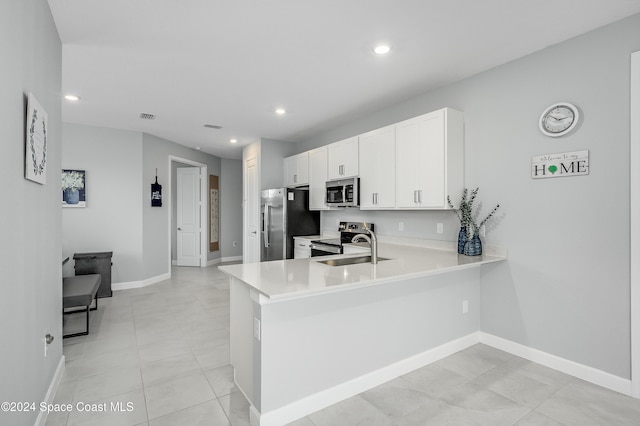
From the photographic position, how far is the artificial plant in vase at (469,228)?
2.93 metres

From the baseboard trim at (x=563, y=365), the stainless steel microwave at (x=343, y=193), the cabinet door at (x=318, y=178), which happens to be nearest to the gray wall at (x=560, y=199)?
the baseboard trim at (x=563, y=365)

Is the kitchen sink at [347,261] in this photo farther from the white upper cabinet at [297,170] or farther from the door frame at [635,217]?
the white upper cabinet at [297,170]

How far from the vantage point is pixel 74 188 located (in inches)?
192

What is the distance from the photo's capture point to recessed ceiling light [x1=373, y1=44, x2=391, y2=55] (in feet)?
8.41

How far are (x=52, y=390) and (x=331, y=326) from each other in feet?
6.54

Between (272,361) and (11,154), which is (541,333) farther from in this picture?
(11,154)

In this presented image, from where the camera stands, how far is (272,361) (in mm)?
1885

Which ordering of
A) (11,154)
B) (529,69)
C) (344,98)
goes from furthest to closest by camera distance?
(344,98) → (529,69) → (11,154)

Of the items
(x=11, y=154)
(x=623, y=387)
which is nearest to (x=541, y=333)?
(x=623, y=387)

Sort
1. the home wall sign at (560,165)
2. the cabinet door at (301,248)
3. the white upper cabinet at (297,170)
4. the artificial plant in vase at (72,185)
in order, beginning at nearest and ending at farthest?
1. the home wall sign at (560,165)
2. the cabinet door at (301,248)
3. the artificial plant in vase at (72,185)
4. the white upper cabinet at (297,170)

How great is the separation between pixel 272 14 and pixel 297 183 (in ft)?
11.0

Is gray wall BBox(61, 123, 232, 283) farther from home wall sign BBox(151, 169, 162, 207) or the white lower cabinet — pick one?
the white lower cabinet

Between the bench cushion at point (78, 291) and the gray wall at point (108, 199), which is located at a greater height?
the gray wall at point (108, 199)

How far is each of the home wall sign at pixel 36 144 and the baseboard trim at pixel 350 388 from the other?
1865mm
